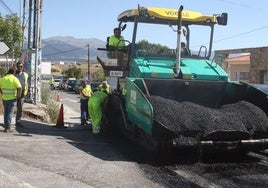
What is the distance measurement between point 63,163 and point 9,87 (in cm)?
394

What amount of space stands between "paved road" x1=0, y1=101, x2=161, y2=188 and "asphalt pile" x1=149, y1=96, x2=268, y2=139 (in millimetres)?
1020

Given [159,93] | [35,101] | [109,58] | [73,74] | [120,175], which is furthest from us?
[73,74]

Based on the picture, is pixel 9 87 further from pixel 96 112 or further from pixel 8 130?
pixel 96 112

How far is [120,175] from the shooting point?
23.5 ft

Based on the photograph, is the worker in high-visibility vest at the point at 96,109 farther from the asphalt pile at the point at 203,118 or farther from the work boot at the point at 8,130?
the asphalt pile at the point at 203,118

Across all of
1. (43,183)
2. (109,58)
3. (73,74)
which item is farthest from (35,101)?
(73,74)

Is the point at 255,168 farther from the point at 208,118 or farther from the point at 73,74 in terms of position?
the point at 73,74

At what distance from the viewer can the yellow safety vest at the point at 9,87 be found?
434 inches

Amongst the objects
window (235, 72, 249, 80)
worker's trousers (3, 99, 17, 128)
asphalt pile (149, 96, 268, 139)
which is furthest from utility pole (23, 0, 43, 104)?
window (235, 72, 249, 80)

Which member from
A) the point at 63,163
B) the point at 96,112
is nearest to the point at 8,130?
the point at 96,112

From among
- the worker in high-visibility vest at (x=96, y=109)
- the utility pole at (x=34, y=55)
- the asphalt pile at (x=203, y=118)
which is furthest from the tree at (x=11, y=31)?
the asphalt pile at (x=203, y=118)

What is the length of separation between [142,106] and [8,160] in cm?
252

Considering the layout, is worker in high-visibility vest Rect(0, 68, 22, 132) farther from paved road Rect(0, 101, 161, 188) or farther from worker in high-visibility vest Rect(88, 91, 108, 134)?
worker in high-visibility vest Rect(88, 91, 108, 134)

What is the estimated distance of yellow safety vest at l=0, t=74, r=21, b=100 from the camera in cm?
1103
